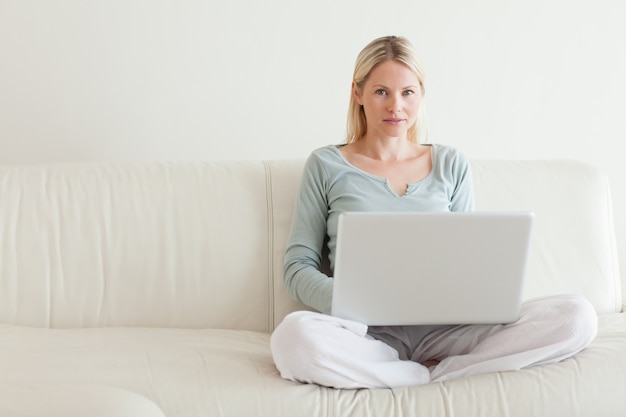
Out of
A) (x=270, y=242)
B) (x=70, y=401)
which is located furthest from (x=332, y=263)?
(x=70, y=401)

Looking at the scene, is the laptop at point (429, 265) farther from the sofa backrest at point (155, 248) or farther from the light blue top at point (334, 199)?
the sofa backrest at point (155, 248)

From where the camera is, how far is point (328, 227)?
2340 mm

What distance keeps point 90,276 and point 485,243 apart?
1.10 metres

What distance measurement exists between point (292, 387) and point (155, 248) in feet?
2.48

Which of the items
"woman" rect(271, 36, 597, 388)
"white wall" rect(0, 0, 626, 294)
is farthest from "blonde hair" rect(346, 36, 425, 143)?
"white wall" rect(0, 0, 626, 294)

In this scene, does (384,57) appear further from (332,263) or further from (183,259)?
(183,259)

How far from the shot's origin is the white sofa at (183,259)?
2.01 m

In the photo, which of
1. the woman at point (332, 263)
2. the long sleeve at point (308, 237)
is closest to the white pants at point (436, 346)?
the woman at point (332, 263)

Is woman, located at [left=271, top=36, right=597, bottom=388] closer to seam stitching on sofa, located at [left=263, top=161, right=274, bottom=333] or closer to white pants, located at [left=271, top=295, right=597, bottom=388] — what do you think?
white pants, located at [left=271, top=295, right=597, bottom=388]

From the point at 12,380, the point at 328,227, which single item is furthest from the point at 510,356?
the point at 12,380

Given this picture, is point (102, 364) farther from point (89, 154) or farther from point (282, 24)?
point (282, 24)

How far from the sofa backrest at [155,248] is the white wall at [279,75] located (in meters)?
0.30

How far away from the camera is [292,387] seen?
5.90ft

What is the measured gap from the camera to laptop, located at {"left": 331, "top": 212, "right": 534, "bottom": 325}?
1.73m
